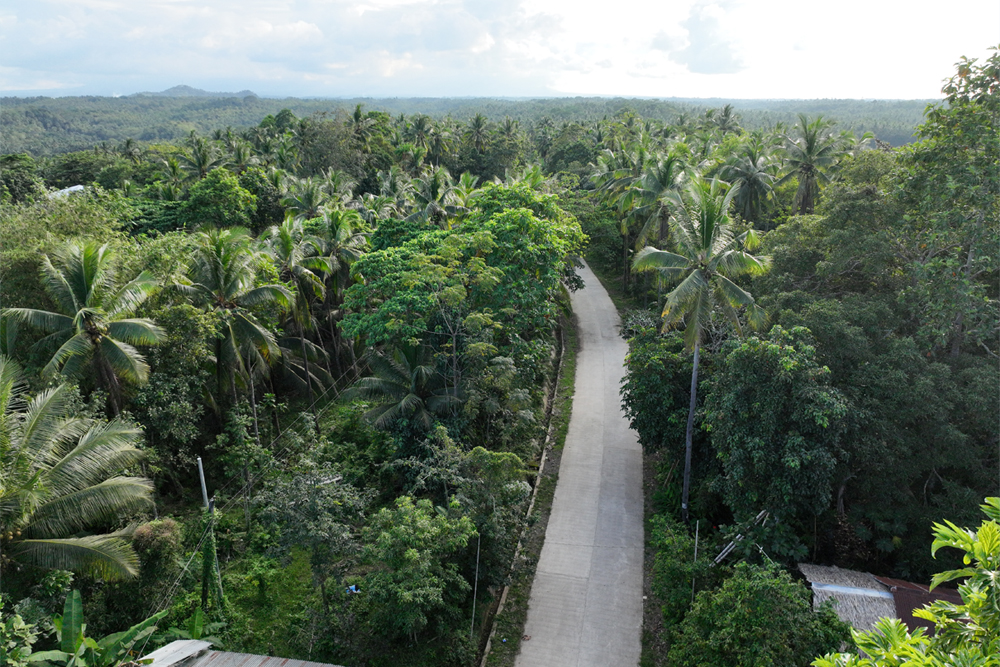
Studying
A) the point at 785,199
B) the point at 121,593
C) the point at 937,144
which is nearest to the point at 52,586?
the point at 121,593

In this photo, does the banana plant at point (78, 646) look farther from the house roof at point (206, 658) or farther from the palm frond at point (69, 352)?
the palm frond at point (69, 352)

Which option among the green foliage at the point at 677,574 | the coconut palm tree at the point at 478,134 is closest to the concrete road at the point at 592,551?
the green foliage at the point at 677,574

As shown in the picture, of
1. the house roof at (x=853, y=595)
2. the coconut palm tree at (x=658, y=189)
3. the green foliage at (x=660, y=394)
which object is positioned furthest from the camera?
the coconut palm tree at (x=658, y=189)

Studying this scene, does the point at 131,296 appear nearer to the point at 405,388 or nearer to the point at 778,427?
the point at 405,388

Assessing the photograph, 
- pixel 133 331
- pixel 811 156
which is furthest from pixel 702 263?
pixel 811 156

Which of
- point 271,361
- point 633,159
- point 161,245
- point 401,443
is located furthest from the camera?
point 633,159

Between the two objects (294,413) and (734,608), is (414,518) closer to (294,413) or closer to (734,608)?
(734,608)

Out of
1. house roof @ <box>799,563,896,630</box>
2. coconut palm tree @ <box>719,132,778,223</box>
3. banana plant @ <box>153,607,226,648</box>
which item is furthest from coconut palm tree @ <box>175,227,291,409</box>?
coconut palm tree @ <box>719,132,778,223</box>
